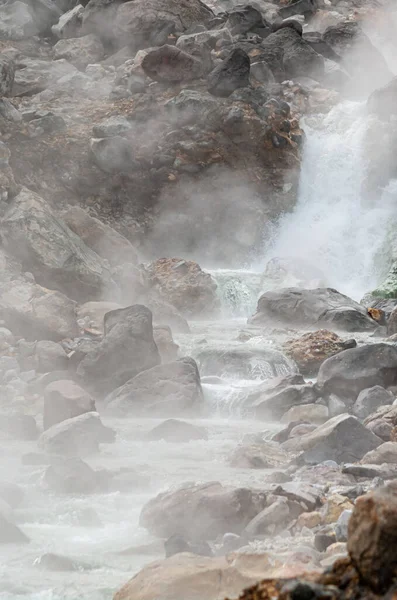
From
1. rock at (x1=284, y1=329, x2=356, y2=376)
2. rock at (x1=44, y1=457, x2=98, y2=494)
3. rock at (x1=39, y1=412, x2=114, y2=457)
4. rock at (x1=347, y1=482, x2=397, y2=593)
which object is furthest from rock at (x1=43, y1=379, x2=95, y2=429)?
rock at (x1=347, y1=482, x2=397, y2=593)

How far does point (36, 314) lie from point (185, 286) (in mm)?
5772

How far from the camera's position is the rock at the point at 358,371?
1097 cm

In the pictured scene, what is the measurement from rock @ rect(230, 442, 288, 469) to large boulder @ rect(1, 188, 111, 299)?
9.06 m

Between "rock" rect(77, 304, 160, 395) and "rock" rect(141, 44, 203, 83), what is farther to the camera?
"rock" rect(141, 44, 203, 83)

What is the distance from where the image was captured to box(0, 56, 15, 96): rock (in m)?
26.3

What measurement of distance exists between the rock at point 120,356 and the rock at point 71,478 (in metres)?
4.61

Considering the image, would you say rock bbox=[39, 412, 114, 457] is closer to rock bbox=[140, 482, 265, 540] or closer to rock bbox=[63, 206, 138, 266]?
rock bbox=[140, 482, 265, 540]

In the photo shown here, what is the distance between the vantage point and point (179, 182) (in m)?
25.5

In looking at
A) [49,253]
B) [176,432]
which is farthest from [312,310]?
[176,432]

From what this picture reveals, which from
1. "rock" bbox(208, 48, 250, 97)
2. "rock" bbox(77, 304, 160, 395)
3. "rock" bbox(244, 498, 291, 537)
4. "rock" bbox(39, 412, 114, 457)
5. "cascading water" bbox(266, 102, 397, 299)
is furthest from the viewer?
"rock" bbox(208, 48, 250, 97)

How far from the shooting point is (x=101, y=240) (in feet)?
63.4

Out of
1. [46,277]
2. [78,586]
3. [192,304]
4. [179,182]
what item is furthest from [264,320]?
[78,586]

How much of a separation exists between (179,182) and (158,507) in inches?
795

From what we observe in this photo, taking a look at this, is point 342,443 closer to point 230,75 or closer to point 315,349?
point 315,349
